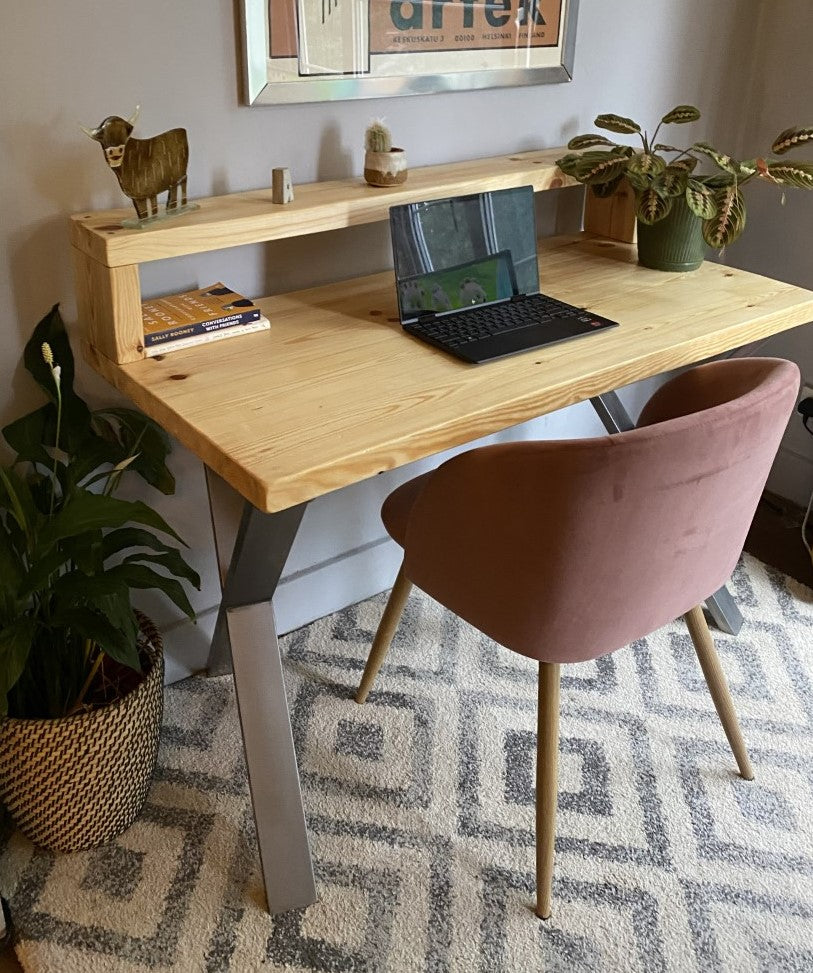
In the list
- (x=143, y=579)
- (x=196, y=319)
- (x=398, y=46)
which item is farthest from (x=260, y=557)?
(x=398, y=46)

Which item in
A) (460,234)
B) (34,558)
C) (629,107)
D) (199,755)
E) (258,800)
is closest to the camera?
(34,558)

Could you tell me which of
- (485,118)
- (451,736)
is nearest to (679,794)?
(451,736)

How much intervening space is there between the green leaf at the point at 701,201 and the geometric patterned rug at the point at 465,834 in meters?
0.91

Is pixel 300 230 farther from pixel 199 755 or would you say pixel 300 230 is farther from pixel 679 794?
pixel 679 794

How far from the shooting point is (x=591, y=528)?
1.17 m

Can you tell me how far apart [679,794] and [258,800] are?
752 millimetres

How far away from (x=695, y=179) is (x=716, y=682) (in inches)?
36.2

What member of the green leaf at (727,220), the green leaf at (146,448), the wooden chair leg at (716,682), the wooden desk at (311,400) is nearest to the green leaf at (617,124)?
the green leaf at (727,220)

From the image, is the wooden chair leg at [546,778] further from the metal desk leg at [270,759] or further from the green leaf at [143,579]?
the green leaf at [143,579]

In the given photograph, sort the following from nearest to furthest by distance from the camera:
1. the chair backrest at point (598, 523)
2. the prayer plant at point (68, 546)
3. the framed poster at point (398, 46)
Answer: the chair backrest at point (598, 523)
the prayer plant at point (68, 546)
the framed poster at point (398, 46)

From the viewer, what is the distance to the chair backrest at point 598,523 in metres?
1.13

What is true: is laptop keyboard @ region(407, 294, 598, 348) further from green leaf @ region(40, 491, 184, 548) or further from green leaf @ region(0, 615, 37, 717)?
green leaf @ region(0, 615, 37, 717)

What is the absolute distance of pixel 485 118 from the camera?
6.00ft

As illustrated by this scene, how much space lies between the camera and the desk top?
1178mm
